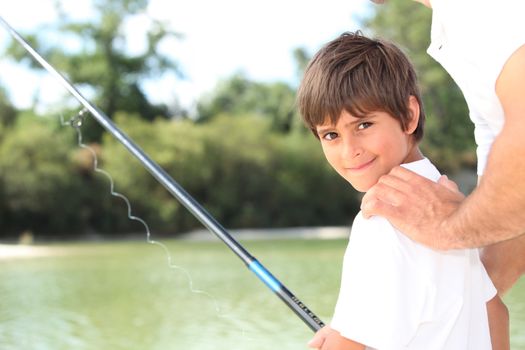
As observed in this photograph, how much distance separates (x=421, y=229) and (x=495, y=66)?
8.6 inches

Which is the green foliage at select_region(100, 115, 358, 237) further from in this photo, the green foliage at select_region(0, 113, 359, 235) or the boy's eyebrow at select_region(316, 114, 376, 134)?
the boy's eyebrow at select_region(316, 114, 376, 134)

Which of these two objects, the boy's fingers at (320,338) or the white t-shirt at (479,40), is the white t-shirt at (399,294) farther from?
the white t-shirt at (479,40)

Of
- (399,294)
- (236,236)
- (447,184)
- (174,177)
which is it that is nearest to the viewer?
(399,294)

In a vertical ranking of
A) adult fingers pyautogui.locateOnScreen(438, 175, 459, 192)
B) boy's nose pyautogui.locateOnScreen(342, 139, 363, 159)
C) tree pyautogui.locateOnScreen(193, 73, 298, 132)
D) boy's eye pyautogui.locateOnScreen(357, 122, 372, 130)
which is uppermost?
boy's eye pyautogui.locateOnScreen(357, 122, 372, 130)

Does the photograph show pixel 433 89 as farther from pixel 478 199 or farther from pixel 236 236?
pixel 478 199

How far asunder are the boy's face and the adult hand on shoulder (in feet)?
0.12

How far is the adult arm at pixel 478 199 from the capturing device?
0.97 meters

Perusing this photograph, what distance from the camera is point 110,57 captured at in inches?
1206

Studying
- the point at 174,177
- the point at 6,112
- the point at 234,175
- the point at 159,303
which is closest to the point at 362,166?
the point at 159,303

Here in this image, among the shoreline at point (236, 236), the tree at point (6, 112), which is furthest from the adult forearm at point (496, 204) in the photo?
the tree at point (6, 112)

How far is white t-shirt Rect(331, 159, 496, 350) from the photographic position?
98 centimetres

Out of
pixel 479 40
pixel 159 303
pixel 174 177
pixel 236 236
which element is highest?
pixel 479 40

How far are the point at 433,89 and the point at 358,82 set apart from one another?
29.3 metres

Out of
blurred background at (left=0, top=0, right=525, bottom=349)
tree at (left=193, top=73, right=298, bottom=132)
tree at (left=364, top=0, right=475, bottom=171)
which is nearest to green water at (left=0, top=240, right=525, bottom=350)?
blurred background at (left=0, top=0, right=525, bottom=349)
